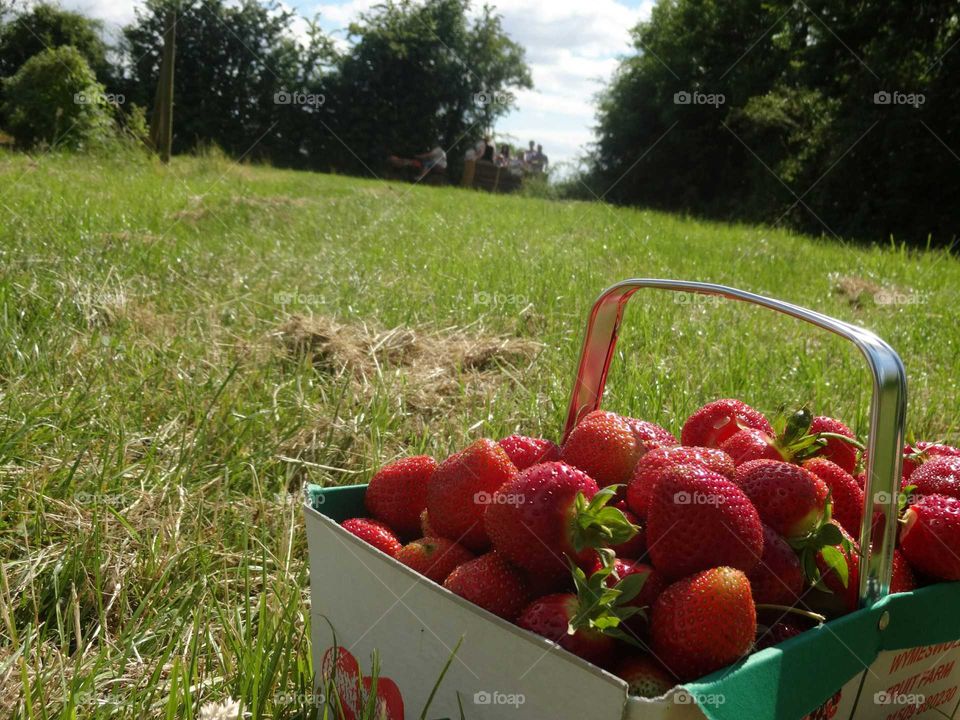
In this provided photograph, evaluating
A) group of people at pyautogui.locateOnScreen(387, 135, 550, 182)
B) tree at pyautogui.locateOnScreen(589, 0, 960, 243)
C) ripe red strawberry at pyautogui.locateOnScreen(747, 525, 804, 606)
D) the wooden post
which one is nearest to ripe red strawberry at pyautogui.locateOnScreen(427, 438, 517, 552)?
ripe red strawberry at pyautogui.locateOnScreen(747, 525, 804, 606)

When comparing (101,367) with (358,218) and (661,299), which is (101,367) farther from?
(358,218)

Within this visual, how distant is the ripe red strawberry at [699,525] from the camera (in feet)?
3.08

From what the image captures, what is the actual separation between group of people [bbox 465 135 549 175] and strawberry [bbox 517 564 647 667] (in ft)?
73.9

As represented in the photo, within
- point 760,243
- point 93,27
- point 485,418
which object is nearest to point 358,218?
point 760,243

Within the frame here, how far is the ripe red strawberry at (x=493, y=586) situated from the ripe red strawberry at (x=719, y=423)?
1.68ft

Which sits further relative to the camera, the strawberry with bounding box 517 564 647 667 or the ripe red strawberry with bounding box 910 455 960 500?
the ripe red strawberry with bounding box 910 455 960 500

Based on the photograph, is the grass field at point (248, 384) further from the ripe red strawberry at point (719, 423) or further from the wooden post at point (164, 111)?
the wooden post at point (164, 111)

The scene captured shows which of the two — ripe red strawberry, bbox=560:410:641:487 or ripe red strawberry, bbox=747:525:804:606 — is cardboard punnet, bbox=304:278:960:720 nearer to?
ripe red strawberry, bbox=747:525:804:606

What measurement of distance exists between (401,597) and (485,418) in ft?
4.44

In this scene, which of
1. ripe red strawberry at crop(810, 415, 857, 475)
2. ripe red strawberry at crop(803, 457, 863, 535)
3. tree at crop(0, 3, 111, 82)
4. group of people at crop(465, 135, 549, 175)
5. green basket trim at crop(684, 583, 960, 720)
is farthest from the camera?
group of people at crop(465, 135, 549, 175)

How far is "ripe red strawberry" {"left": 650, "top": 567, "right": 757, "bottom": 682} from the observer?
2.79ft

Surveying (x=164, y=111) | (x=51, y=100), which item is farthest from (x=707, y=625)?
(x=51, y=100)

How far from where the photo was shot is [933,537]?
1.12 meters

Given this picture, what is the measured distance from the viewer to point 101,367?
7.47 feet
